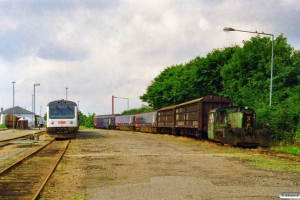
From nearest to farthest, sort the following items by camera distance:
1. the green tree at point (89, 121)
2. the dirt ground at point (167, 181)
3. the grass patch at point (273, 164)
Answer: the dirt ground at point (167, 181) → the grass patch at point (273, 164) → the green tree at point (89, 121)

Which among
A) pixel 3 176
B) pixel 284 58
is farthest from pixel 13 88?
pixel 3 176

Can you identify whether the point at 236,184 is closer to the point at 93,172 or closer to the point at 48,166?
the point at 93,172

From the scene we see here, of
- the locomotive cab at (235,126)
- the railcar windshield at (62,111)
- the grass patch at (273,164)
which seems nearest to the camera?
the grass patch at (273,164)

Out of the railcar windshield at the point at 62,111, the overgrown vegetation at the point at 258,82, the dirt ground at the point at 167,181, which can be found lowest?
the dirt ground at the point at 167,181

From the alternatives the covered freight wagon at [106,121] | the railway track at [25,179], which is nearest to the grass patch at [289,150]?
the railway track at [25,179]

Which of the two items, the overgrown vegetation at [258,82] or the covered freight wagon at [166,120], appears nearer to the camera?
the overgrown vegetation at [258,82]

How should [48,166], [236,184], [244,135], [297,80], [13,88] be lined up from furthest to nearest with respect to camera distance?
1. [13,88]
2. [297,80]
3. [244,135]
4. [48,166]
5. [236,184]

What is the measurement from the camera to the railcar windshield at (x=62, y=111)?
98.3ft

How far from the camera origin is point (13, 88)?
6556 centimetres

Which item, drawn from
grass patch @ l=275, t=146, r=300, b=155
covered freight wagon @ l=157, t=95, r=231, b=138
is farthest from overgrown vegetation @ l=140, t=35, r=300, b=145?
covered freight wagon @ l=157, t=95, r=231, b=138

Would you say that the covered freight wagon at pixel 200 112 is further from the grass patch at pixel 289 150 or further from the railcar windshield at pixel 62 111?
the railcar windshield at pixel 62 111

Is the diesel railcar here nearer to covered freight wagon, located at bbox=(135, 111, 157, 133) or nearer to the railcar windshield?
the railcar windshield

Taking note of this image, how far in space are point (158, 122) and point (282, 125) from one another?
911 inches

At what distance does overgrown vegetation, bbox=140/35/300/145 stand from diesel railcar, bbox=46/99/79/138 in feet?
44.1
